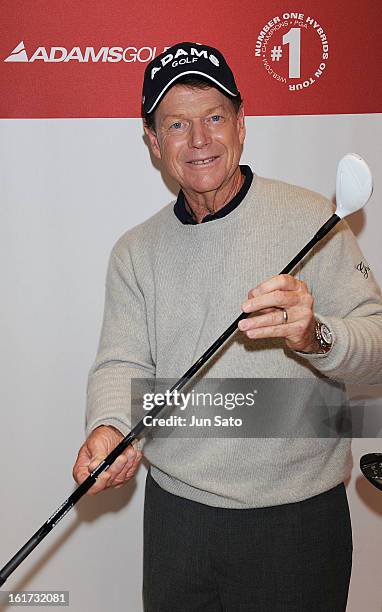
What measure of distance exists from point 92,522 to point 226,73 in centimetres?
101

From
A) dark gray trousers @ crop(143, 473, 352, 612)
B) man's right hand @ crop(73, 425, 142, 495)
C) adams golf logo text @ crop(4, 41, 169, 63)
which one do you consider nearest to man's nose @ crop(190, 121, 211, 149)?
adams golf logo text @ crop(4, 41, 169, 63)

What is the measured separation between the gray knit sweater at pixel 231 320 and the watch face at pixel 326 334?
0.10 metres

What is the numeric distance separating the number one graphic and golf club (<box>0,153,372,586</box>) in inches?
14.0

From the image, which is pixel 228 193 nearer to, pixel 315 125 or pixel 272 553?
pixel 315 125

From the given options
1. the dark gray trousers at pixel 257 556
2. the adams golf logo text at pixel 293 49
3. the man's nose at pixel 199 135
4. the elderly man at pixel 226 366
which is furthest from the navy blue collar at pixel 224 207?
the dark gray trousers at pixel 257 556

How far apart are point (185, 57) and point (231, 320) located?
436 mm

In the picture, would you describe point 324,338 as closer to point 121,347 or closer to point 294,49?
point 121,347

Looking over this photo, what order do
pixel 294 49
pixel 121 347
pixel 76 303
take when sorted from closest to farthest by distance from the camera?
pixel 121 347, pixel 294 49, pixel 76 303

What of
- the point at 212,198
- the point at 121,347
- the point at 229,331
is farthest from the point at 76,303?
the point at 229,331

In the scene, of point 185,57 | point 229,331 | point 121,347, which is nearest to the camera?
point 229,331

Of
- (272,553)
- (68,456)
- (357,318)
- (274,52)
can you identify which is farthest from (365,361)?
(68,456)

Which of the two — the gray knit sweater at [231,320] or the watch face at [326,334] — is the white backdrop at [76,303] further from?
the watch face at [326,334]

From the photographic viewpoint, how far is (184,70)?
1.19 meters

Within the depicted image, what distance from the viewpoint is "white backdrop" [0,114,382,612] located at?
151 centimetres
